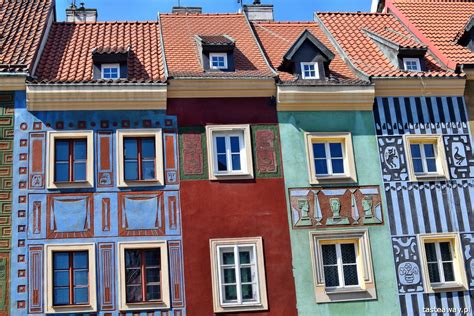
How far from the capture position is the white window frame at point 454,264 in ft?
59.9

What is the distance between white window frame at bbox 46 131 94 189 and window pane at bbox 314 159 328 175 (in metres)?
5.58

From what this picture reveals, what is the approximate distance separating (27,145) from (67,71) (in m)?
2.54

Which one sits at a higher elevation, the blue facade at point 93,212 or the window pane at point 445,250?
the blue facade at point 93,212

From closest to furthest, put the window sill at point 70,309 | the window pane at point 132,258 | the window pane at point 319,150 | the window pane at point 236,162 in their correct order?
1. the window sill at point 70,309
2. the window pane at point 132,258
3. the window pane at point 236,162
4. the window pane at point 319,150

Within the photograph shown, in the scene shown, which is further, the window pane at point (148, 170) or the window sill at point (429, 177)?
the window sill at point (429, 177)

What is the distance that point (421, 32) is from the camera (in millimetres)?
22141

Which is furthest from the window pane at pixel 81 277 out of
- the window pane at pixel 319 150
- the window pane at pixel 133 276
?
the window pane at pixel 319 150

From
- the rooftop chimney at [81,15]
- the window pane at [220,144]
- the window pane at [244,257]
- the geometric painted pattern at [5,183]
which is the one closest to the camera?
the geometric painted pattern at [5,183]

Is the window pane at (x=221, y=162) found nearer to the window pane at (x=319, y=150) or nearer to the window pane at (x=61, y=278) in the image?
the window pane at (x=319, y=150)

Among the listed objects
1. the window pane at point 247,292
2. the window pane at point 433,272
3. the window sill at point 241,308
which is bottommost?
the window sill at point 241,308

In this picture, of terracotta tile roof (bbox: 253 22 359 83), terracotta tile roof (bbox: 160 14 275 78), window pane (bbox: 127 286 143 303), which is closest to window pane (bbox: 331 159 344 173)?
terracotta tile roof (bbox: 253 22 359 83)

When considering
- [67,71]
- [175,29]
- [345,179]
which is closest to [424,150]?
[345,179]

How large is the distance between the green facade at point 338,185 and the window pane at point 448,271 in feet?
4.59

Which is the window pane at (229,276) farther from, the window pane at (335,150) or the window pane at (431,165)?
the window pane at (431,165)
